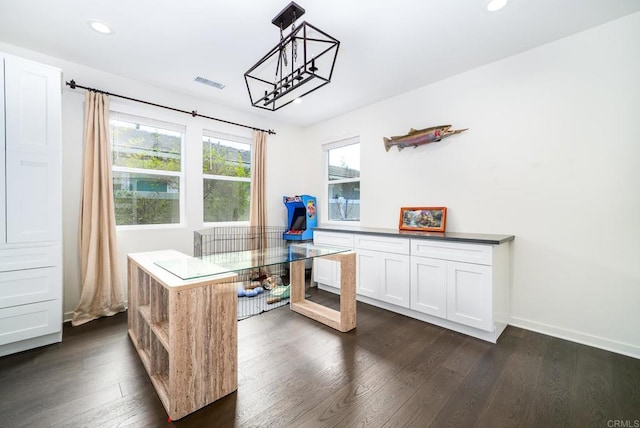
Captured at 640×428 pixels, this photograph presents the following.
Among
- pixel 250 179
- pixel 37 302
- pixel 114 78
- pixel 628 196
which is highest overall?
pixel 114 78

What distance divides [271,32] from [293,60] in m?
0.73

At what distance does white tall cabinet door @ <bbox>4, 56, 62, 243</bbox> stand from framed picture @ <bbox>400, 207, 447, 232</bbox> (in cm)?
360

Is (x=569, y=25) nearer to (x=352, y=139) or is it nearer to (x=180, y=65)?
(x=352, y=139)

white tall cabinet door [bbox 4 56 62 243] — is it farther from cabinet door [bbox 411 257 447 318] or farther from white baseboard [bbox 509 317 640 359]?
white baseboard [bbox 509 317 640 359]

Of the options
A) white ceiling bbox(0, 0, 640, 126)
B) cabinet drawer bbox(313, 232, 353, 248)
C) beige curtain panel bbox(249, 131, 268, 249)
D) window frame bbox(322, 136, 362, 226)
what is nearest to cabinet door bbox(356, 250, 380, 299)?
cabinet drawer bbox(313, 232, 353, 248)

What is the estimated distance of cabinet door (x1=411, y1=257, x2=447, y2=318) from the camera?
8.48 ft

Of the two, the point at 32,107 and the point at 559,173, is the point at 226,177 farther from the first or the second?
the point at 559,173

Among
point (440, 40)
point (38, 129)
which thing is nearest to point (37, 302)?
point (38, 129)

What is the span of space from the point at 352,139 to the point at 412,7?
2.24m

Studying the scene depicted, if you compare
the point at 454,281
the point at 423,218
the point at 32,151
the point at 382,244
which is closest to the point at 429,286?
the point at 454,281

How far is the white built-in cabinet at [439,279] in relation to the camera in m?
2.32

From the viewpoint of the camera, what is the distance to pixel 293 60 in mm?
1810

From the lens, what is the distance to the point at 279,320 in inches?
108

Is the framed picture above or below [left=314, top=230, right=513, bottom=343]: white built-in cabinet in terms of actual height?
above
